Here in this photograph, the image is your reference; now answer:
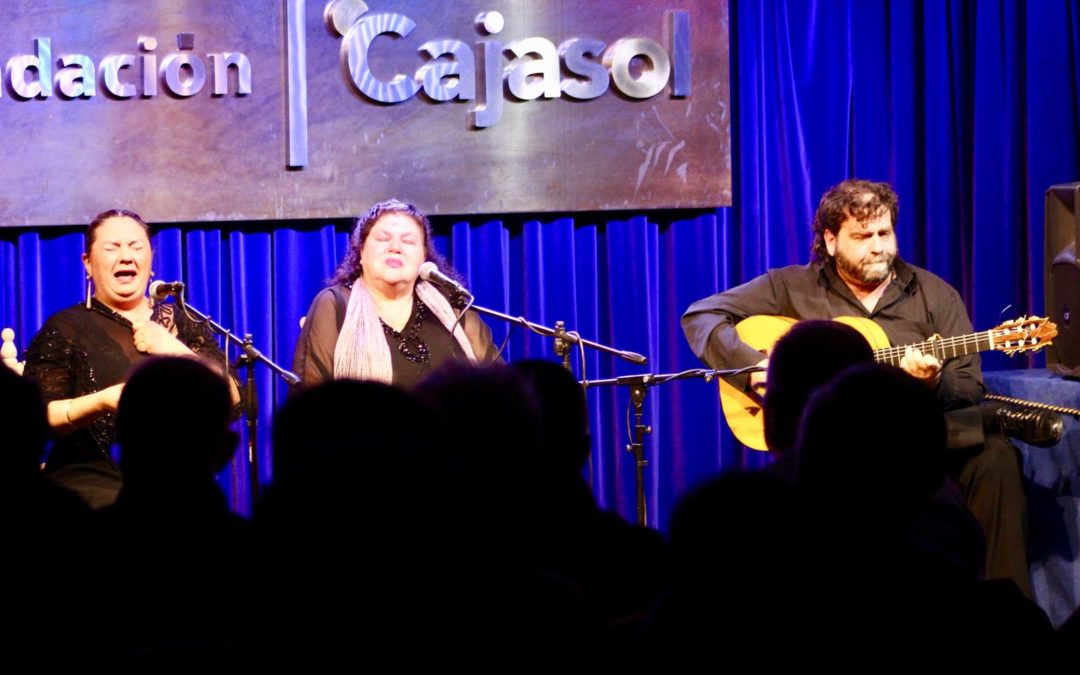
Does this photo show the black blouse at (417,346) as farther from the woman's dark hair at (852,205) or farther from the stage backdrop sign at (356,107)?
the woman's dark hair at (852,205)

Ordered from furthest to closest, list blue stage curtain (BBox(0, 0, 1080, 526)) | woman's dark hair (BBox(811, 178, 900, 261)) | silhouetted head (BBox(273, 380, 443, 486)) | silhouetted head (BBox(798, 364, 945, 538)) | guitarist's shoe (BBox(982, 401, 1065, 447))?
blue stage curtain (BBox(0, 0, 1080, 526)), woman's dark hair (BBox(811, 178, 900, 261)), guitarist's shoe (BBox(982, 401, 1065, 447)), silhouetted head (BBox(798, 364, 945, 538)), silhouetted head (BBox(273, 380, 443, 486))

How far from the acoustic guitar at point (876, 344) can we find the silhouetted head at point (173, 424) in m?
2.36

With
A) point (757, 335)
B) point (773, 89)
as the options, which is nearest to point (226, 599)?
point (757, 335)

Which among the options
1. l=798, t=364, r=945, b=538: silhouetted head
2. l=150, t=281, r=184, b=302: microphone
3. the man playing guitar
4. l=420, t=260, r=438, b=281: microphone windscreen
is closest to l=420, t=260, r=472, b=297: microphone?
l=420, t=260, r=438, b=281: microphone windscreen

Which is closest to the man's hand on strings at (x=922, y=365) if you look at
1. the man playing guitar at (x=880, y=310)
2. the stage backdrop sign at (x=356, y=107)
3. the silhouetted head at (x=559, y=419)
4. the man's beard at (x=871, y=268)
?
the man playing guitar at (x=880, y=310)

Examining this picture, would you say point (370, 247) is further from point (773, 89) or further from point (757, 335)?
point (773, 89)

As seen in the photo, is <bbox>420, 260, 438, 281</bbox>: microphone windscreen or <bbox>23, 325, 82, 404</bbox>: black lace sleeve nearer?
<bbox>23, 325, 82, 404</bbox>: black lace sleeve

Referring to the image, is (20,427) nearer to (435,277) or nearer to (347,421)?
(347,421)

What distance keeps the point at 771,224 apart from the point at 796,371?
3.04 m

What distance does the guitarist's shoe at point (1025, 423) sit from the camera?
162 inches

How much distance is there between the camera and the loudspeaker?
4.44 meters

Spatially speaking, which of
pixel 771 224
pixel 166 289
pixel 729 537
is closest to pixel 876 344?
pixel 771 224

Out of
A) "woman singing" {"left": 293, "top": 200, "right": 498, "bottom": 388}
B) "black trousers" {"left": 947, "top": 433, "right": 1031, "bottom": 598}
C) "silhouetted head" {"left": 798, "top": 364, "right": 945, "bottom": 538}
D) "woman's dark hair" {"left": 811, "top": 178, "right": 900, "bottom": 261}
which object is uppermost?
"woman's dark hair" {"left": 811, "top": 178, "right": 900, "bottom": 261}

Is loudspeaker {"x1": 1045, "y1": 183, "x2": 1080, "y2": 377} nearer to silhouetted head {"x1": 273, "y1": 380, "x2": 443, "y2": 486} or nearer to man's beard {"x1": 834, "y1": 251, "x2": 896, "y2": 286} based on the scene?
man's beard {"x1": 834, "y1": 251, "x2": 896, "y2": 286}
